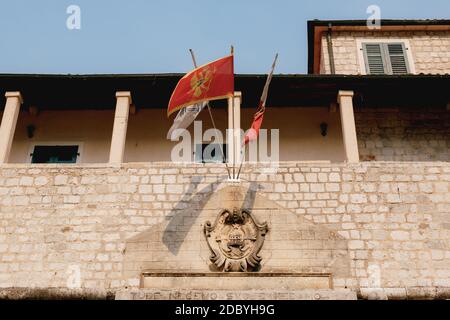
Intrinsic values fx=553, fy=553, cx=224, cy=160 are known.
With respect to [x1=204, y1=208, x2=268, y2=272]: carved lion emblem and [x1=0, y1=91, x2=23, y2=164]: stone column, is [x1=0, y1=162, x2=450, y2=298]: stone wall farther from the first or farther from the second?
[x1=0, y1=91, x2=23, y2=164]: stone column

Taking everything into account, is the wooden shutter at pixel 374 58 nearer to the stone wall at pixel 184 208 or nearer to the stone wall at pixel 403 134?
the stone wall at pixel 403 134

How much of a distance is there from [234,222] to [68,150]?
182 inches

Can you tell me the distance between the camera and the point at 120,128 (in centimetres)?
1052

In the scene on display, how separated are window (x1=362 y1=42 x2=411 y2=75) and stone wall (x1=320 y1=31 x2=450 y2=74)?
0.77 ft

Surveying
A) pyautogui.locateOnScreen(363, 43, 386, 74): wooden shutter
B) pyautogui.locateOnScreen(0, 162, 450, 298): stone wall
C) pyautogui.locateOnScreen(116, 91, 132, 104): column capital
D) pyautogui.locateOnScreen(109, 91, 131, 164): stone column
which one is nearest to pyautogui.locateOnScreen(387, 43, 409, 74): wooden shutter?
pyautogui.locateOnScreen(363, 43, 386, 74): wooden shutter

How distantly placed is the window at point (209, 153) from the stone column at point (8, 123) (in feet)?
12.0

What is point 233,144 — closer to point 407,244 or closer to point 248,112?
point 248,112

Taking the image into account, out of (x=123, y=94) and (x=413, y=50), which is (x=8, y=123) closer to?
(x=123, y=94)

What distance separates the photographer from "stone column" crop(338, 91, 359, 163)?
9.96 metres

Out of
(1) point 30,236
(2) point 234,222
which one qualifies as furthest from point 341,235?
(1) point 30,236

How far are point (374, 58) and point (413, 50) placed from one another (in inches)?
41.8

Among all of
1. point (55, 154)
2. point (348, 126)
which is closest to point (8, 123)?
point (55, 154)

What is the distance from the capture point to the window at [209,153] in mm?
11594

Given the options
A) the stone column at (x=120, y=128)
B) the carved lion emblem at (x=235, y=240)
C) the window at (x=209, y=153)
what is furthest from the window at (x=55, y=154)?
the carved lion emblem at (x=235, y=240)
